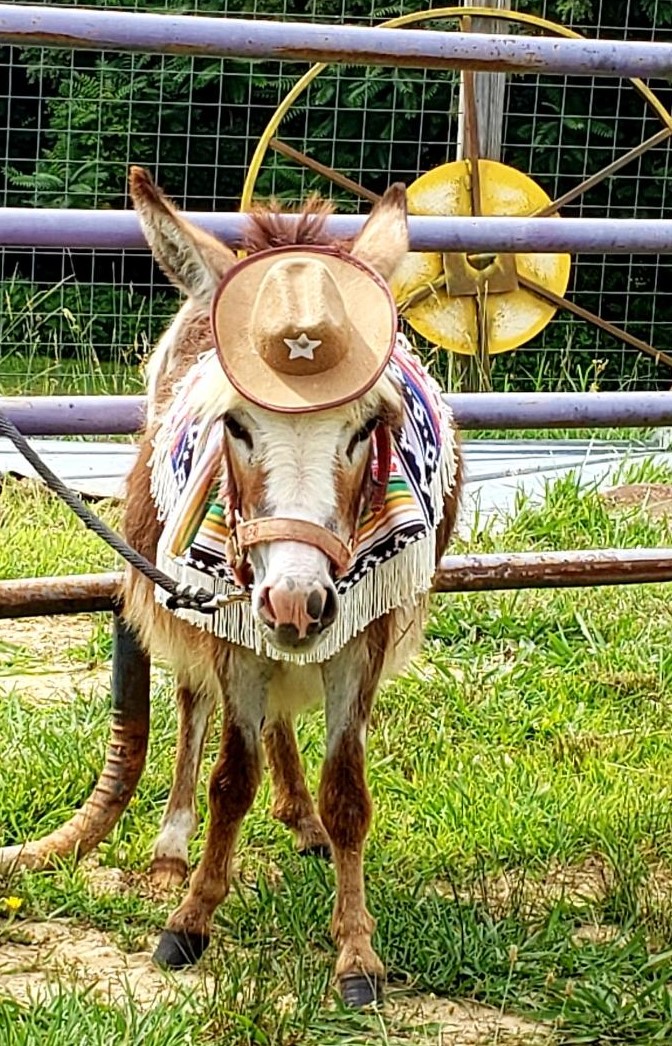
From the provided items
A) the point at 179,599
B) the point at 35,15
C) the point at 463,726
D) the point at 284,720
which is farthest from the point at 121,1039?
the point at 35,15

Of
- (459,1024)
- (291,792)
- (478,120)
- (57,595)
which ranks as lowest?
(459,1024)

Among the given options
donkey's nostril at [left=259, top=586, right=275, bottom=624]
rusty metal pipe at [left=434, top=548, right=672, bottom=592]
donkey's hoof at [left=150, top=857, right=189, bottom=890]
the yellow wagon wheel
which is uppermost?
the yellow wagon wheel

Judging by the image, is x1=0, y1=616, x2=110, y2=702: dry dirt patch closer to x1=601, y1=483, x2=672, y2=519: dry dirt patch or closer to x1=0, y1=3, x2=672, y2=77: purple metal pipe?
x1=0, y1=3, x2=672, y2=77: purple metal pipe

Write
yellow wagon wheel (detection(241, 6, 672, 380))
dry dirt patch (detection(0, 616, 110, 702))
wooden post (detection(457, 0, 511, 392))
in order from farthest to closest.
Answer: wooden post (detection(457, 0, 511, 392)) → yellow wagon wheel (detection(241, 6, 672, 380)) → dry dirt patch (detection(0, 616, 110, 702))

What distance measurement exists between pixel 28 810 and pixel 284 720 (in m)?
0.65

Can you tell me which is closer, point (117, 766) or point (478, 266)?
point (117, 766)

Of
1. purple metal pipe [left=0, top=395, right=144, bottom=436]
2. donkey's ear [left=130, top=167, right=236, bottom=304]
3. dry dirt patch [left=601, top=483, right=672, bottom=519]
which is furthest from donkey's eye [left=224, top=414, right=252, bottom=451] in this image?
dry dirt patch [left=601, top=483, right=672, bottom=519]

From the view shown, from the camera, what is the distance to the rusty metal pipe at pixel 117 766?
343 cm

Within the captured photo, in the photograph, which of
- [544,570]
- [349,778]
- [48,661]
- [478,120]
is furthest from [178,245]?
[478,120]

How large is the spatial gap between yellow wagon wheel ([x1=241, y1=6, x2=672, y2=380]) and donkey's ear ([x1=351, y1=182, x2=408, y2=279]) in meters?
4.60

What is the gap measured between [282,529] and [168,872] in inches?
48.7

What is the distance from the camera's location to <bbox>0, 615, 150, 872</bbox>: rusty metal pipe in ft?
11.3

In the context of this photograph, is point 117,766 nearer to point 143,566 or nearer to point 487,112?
point 143,566

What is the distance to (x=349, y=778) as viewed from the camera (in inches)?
120
